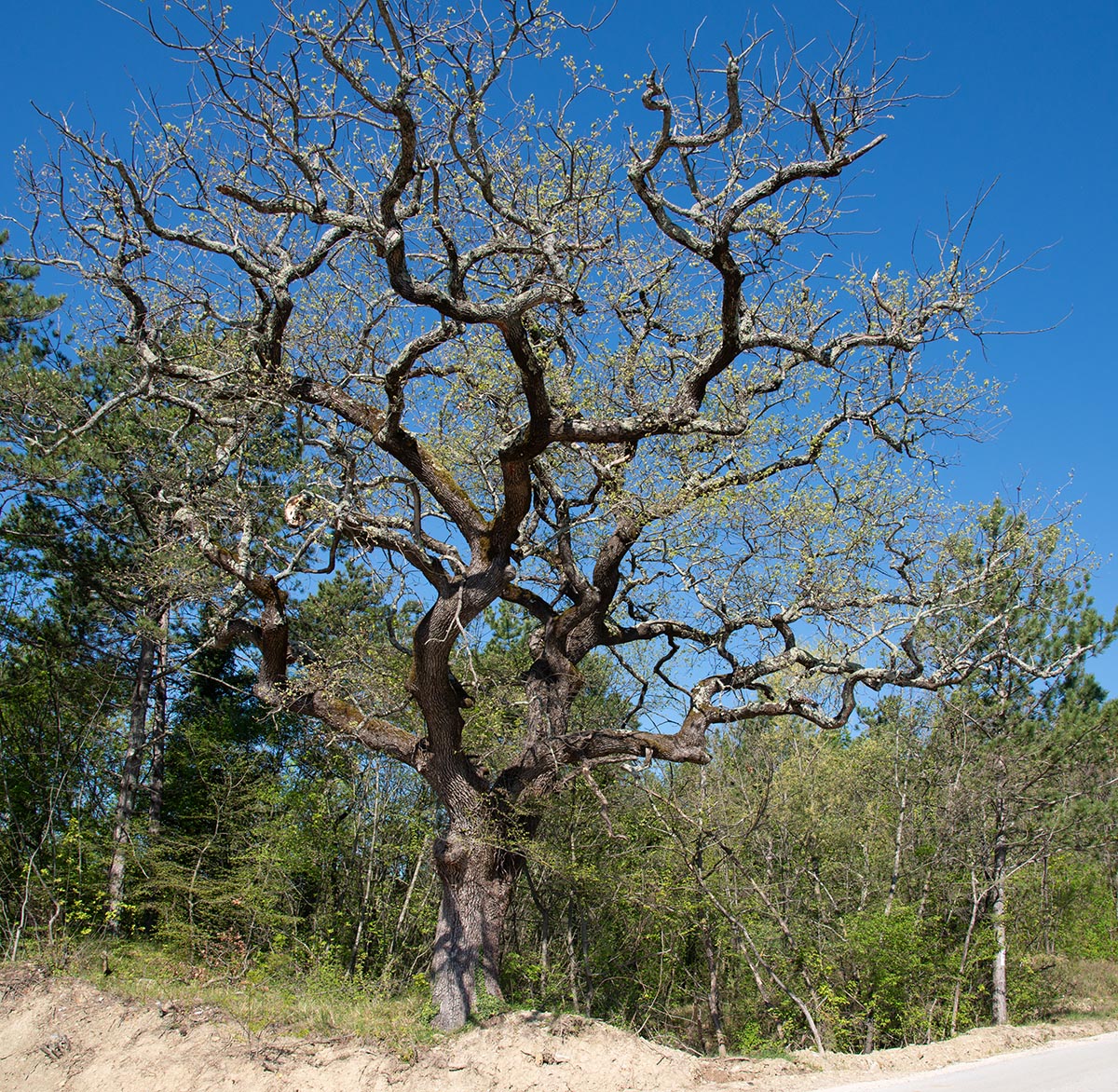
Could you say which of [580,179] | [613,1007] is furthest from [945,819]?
[580,179]

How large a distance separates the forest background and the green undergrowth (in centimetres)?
26

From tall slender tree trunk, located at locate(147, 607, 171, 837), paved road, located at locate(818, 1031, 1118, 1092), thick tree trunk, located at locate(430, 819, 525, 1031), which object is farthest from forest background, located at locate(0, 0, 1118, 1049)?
paved road, located at locate(818, 1031, 1118, 1092)

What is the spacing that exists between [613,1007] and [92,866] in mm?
8560

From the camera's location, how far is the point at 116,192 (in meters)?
8.75

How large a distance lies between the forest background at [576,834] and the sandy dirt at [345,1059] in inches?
65.2

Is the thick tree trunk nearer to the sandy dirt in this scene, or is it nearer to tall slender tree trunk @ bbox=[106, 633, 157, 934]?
the sandy dirt

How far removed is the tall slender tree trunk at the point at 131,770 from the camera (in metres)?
12.3

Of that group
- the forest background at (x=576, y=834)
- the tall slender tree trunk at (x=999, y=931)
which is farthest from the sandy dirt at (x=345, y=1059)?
the tall slender tree trunk at (x=999, y=931)

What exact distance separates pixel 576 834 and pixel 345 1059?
5.06 meters

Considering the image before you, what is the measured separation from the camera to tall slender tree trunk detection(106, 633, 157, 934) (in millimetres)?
12305

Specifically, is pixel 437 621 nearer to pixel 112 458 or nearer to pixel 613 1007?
pixel 112 458

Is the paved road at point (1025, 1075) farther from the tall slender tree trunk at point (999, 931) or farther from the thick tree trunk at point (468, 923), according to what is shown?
the thick tree trunk at point (468, 923)

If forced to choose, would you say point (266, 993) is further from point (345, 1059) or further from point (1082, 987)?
point (1082, 987)

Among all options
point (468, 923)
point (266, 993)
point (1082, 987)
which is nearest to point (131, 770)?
point (266, 993)
